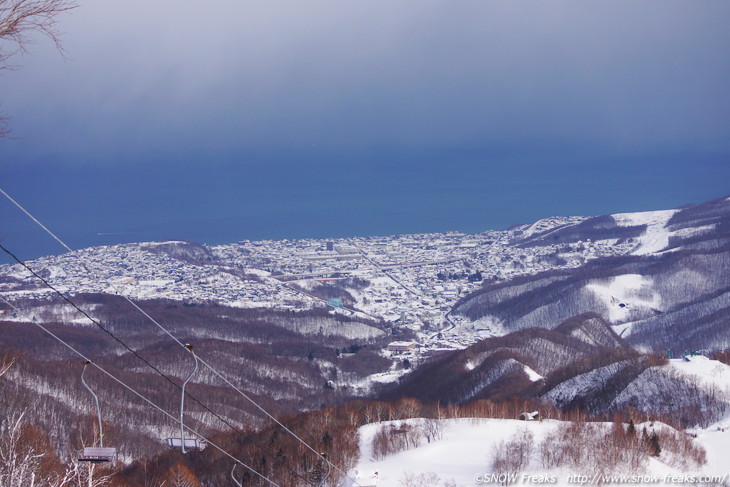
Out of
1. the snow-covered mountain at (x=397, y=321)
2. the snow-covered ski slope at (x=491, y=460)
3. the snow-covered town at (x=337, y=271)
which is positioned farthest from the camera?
the snow-covered town at (x=337, y=271)

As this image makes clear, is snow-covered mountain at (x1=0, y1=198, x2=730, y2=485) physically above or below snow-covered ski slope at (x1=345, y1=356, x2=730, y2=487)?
above

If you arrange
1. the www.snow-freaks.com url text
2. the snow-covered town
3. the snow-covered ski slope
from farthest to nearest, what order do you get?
1. the snow-covered town
2. the snow-covered ski slope
3. the www.snow-freaks.com url text

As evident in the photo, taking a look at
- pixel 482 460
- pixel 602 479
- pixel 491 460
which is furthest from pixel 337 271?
pixel 602 479

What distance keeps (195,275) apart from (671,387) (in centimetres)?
7563

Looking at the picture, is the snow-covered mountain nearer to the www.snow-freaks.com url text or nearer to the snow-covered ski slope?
the snow-covered ski slope

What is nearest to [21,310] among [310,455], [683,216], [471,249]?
[310,455]

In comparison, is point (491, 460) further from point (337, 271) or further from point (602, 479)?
point (337, 271)

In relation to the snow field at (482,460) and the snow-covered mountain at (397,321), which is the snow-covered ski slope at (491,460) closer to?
the snow field at (482,460)

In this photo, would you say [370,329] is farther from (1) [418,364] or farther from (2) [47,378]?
(2) [47,378]

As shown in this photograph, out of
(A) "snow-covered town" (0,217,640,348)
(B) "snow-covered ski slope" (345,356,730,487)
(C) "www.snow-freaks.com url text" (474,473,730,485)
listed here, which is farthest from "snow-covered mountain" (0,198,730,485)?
(C) "www.snow-freaks.com url text" (474,473,730,485)

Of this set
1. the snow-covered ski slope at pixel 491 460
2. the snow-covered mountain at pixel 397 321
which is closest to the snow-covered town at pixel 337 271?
the snow-covered mountain at pixel 397 321

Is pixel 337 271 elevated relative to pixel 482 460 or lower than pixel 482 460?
elevated

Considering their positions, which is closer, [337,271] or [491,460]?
[491,460]

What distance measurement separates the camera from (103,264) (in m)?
107
